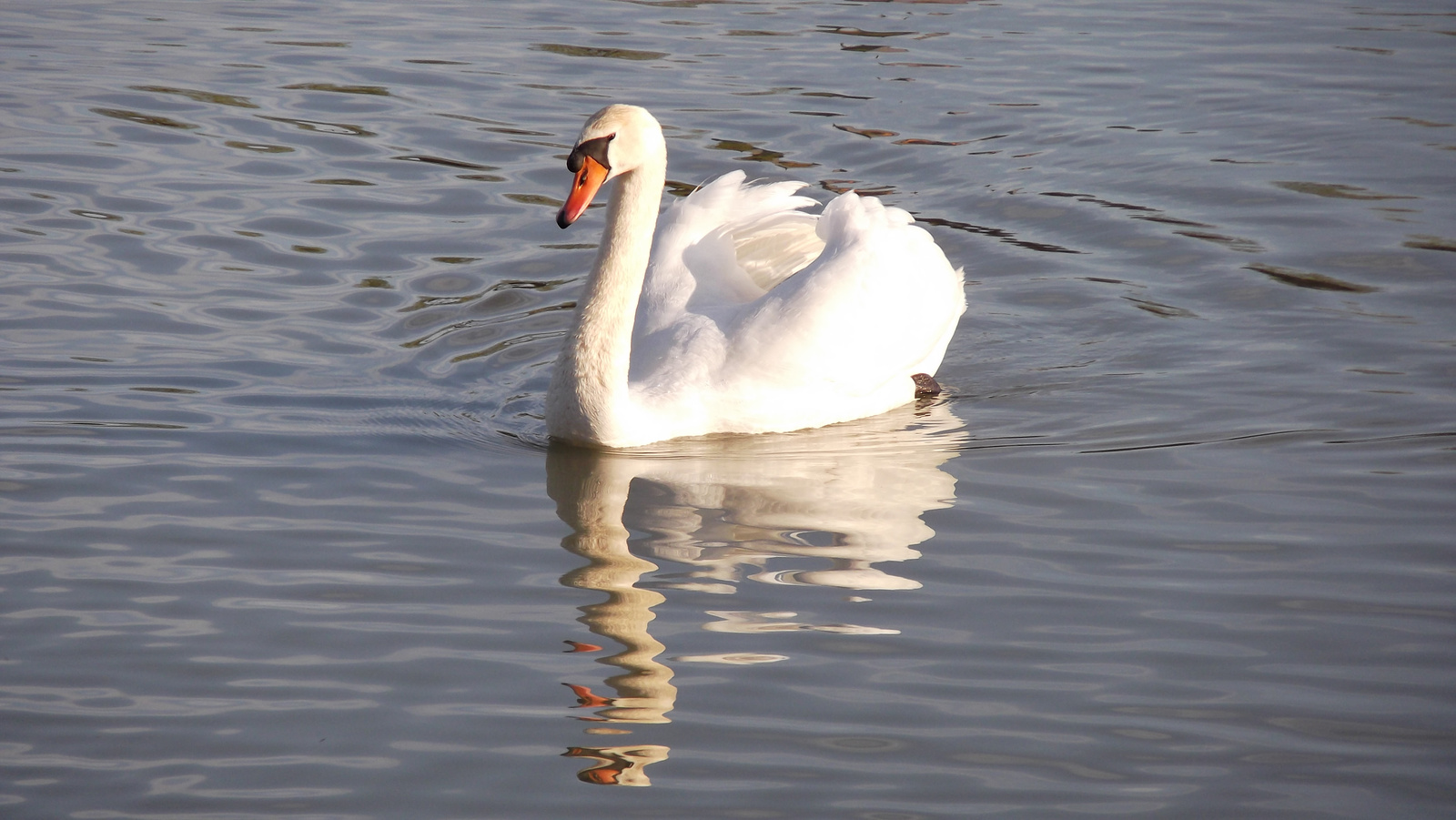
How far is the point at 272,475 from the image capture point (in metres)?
5.89

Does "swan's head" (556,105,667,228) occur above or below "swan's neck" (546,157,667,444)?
above

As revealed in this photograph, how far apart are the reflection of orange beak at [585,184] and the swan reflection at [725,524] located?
102cm

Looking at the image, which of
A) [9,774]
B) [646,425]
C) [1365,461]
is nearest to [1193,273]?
[1365,461]

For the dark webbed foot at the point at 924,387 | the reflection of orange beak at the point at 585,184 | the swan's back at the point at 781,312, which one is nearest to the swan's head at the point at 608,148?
the reflection of orange beak at the point at 585,184

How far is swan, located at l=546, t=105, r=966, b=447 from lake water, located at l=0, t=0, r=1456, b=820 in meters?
0.20

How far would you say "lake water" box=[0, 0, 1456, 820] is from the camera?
13.4 ft

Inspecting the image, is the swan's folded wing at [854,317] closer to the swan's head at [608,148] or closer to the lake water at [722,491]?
the lake water at [722,491]

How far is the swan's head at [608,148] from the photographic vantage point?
6062mm

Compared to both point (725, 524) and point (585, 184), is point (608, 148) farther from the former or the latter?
point (725, 524)

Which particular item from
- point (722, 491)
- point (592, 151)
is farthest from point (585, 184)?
point (722, 491)

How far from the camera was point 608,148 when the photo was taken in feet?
20.1

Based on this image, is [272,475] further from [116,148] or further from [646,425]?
[116,148]

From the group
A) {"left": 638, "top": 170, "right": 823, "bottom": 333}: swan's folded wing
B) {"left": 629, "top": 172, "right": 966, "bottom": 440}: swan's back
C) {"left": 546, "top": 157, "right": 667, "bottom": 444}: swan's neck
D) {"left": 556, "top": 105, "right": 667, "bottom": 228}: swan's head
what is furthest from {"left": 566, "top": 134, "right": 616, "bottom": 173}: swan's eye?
{"left": 638, "top": 170, "right": 823, "bottom": 333}: swan's folded wing

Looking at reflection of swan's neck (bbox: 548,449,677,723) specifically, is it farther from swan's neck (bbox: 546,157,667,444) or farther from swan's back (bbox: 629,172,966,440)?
swan's back (bbox: 629,172,966,440)
